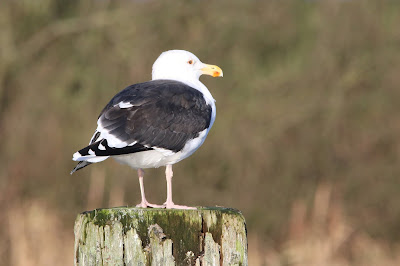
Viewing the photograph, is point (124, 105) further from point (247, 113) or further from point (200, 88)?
point (247, 113)

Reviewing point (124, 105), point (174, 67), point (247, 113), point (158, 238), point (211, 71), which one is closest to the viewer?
point (158, 238)

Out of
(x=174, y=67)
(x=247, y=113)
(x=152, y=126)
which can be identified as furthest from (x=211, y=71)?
(x=247, y=113)

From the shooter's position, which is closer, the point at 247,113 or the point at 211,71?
the point at 211,71

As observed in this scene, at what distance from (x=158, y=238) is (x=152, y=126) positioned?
1.24 meters

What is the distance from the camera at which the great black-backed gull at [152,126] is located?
4.31 m

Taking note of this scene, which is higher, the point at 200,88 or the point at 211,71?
the point at 211,71

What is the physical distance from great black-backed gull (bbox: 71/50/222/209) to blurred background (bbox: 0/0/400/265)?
16.5ft

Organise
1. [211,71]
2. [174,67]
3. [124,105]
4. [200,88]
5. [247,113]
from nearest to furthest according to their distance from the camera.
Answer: [124,105] → [200,88] → [174,67] → [211,71] → [247,113]

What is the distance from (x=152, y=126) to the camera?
4.52 m

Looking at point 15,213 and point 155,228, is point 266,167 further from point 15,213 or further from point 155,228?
point 155,228

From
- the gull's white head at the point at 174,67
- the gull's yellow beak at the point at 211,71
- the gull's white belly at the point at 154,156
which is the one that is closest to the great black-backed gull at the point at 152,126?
the gull's white belly at the point at 154,156

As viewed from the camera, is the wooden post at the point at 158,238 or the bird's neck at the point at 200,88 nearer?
the wooden post at the point at 158,238

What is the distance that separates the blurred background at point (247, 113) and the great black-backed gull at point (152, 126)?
5.04 meters

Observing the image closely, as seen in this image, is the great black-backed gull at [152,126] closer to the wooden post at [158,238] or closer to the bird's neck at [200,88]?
the bird's neck at [200,88]
